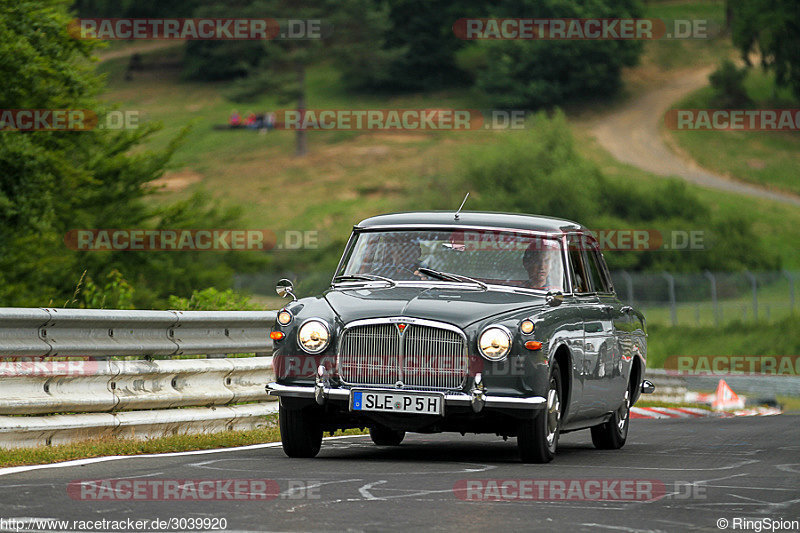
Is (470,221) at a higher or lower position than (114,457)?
higher

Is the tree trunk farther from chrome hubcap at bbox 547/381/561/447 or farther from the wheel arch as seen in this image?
chrome hubcap at bbox 547/381/561/447

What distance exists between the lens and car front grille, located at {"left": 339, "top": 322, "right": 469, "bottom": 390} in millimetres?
10289

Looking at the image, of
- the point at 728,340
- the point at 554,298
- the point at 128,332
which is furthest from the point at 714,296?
the point at 128,332

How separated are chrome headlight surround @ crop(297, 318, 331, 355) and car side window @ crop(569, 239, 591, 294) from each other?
2321 mm

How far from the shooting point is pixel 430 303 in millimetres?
10570

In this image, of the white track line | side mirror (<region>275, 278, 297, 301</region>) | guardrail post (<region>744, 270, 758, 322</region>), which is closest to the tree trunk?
guardrail post (<region>744, 270, 758, 322</region>)

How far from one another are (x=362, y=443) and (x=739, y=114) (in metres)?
88.0

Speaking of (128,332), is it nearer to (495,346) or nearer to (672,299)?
(495,346)

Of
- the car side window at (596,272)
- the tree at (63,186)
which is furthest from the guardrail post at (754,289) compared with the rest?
the car side window at (596,272)

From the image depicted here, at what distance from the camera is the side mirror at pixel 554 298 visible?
11.0 m

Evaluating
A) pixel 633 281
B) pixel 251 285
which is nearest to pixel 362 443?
pixel 633 281

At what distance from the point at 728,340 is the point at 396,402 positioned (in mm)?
33462

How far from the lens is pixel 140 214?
32.1 m

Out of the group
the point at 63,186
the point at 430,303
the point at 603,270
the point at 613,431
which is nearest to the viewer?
the point at 430,303
